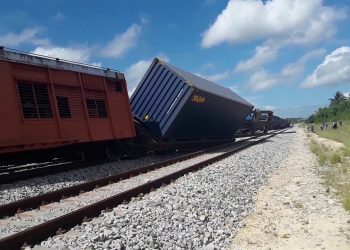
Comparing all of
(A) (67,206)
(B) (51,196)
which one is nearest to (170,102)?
(B) (51,196)

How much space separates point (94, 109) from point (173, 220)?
903cm

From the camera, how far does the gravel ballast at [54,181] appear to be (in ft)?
32.4

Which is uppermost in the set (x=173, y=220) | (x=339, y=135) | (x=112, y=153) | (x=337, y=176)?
(x=112, y=153)

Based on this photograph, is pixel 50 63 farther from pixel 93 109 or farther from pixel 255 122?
pixel 255 122

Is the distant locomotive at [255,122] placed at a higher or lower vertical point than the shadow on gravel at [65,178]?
higher

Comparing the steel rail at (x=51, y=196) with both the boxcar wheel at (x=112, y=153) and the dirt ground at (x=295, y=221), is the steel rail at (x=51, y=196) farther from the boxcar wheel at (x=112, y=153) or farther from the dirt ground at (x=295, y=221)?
the boxcar wheel at (x=112, y=153)

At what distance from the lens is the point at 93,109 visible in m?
15.6

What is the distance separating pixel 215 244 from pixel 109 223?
62.4 inches

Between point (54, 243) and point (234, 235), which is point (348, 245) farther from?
point (54, 243)

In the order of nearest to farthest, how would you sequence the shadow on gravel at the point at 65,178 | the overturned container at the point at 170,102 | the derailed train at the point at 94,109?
the shadow on gravel at the point at 65,178, the derailed train at the point at 94,109, the overturned container at the point at 170,102

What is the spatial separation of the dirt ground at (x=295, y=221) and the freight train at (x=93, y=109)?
617 centimetres

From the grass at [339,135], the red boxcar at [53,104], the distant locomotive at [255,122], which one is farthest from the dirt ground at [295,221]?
the distant locomotive at [255,122]

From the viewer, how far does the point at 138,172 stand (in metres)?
13.6

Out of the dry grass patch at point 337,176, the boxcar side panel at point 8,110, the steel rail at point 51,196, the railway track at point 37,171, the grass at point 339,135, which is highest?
the boxcar side panel at point 8,110
